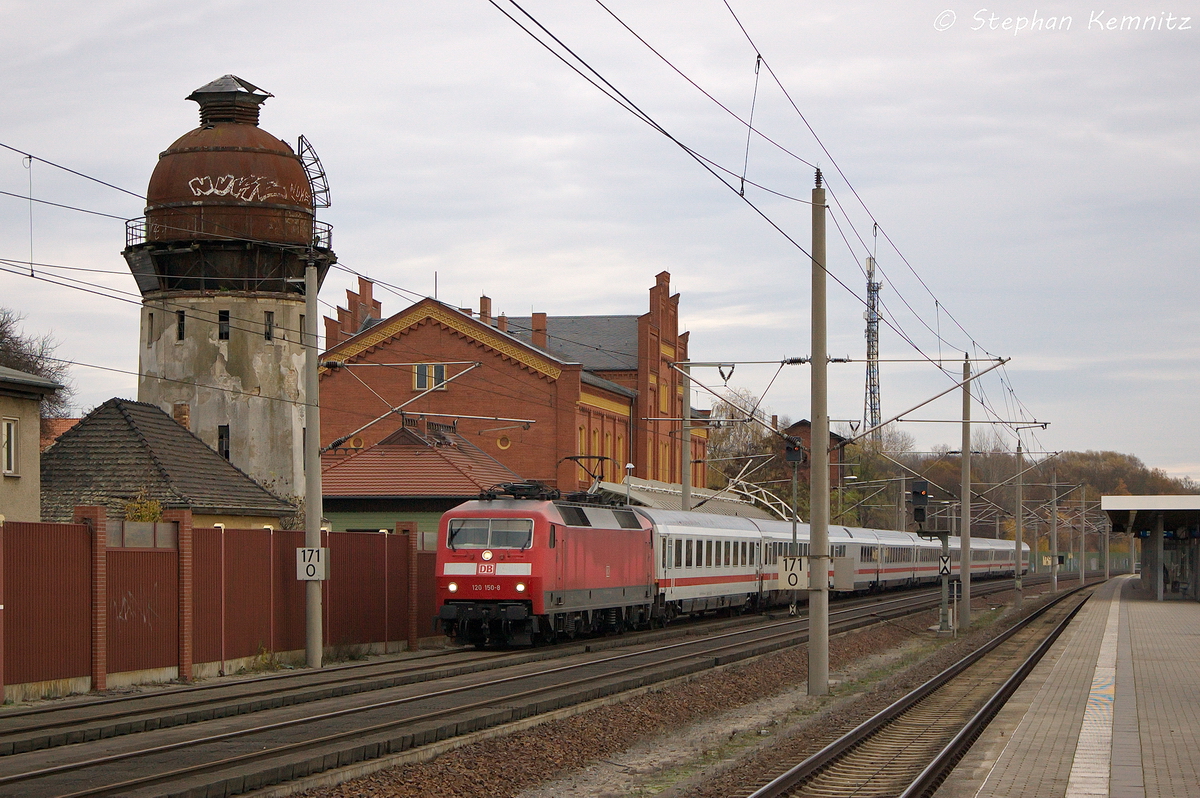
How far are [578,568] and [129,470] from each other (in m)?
12.5

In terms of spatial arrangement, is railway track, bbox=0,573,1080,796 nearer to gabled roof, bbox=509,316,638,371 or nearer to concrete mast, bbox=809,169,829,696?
concrete mast, bbox=809,169,829,696

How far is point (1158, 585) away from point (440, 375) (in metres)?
31.6

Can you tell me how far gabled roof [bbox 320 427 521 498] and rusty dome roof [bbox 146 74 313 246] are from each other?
7.97 m

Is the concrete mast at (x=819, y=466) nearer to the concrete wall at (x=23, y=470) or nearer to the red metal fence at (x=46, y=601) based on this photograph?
the red metal fence at (x=46, y=601)

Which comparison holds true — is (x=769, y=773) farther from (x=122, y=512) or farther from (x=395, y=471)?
(x=395, y=471)

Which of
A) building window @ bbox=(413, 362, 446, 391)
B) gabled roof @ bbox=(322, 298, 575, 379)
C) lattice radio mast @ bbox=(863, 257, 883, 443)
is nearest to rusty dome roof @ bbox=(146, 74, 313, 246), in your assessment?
gabled roof @ bbox=(322, 298, 575, 379)

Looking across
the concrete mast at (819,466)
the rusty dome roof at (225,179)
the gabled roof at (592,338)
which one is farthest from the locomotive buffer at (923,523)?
the gabled roof at (592,338)

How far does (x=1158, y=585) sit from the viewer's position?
57281mm

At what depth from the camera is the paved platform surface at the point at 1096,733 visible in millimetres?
12031

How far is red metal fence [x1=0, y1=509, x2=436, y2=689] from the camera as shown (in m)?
18.2

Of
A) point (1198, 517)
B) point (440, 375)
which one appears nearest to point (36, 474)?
point (440, 375)

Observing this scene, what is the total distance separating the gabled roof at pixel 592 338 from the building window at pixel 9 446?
36.8 m

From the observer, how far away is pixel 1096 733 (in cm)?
1530

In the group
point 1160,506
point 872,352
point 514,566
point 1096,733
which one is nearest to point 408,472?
point 514,566
